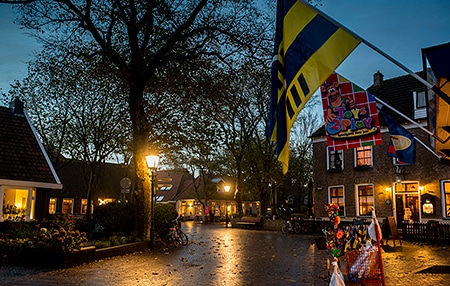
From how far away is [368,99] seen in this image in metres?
11.0

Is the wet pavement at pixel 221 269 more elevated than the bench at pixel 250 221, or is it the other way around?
the bench at pixel 250 221

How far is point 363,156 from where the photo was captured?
26.6 metres

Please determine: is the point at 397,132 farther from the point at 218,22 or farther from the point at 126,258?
the point at 126,258

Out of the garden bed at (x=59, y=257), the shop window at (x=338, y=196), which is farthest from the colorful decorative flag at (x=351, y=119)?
the shop window at (x=338, y=196)

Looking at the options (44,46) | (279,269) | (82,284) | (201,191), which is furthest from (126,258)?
(201,191)

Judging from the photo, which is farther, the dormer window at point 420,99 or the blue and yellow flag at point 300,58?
the dormer window at point 420,99

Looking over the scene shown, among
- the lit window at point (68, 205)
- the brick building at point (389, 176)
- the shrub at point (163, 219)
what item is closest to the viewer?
the shrub at point (163, 219)

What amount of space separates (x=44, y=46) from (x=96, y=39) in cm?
262

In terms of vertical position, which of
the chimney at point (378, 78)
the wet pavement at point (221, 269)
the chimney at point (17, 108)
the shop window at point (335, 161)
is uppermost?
the chimney at point (378, 78)

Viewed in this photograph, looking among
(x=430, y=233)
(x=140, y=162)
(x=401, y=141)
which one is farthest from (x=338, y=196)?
(x=401, y=141)

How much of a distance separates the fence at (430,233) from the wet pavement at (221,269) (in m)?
3.03

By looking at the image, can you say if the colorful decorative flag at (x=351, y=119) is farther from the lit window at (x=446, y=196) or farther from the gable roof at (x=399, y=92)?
the gable roof at (x=399, y=92)

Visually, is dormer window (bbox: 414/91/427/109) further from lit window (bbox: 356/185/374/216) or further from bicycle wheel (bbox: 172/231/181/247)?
bicycle wheel (bbox: 172/231/181/247)

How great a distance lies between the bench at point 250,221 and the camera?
3121cm
